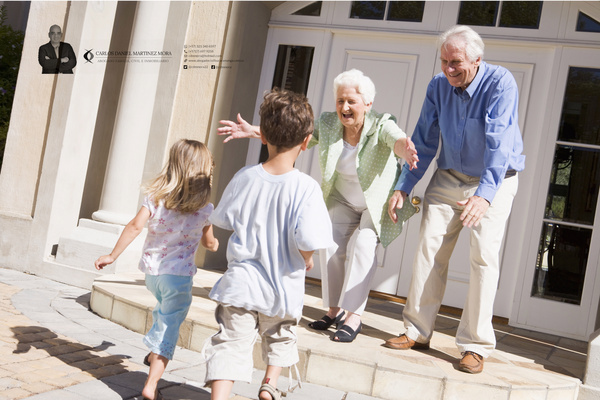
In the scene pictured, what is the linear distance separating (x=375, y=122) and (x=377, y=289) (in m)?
2.65

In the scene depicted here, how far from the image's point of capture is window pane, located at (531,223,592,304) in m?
5.47

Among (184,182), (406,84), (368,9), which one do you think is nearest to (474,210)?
(184,182)

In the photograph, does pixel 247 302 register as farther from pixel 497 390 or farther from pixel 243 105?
pixel 243 105

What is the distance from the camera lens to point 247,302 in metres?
2.55

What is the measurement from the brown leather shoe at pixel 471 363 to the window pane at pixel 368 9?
3.80 metres

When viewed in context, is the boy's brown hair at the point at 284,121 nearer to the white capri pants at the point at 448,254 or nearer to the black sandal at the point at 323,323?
the white capri pants at the point at 448,254

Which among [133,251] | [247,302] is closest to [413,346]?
[247,302]

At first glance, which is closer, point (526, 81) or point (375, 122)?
point (375, 122)

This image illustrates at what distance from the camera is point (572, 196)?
5543 mm

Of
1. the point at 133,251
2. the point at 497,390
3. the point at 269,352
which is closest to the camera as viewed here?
the point at 269,352

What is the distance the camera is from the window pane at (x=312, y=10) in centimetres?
649

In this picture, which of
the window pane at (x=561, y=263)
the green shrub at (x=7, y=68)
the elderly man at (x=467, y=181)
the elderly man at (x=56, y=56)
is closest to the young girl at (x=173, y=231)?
the elderly man at (x=467, y=181)

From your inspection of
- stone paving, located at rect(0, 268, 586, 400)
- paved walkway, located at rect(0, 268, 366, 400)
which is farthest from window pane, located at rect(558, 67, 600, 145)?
paved walkway, located at rect(0, 268, 366, 400)

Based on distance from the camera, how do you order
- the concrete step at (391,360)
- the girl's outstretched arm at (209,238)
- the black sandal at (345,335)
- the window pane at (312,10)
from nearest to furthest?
the girl's outstretched arm at (209,238) → the concrete step at (391,360) → the black sandal at (345,335) → the window pane at (312,10)
